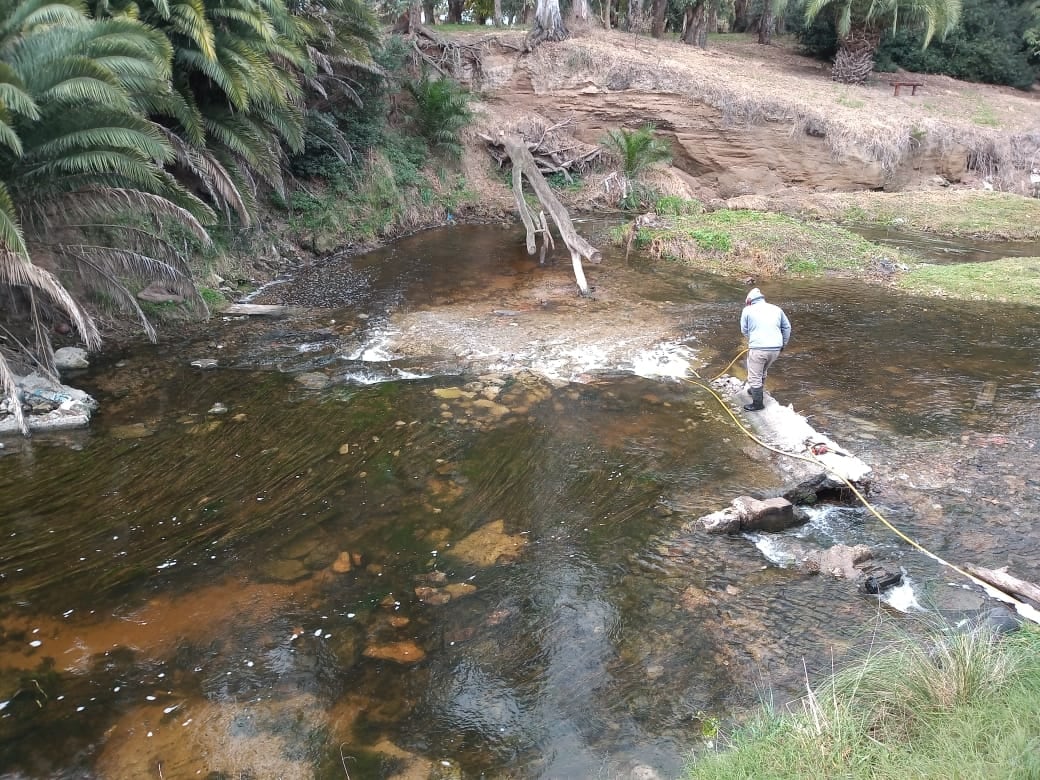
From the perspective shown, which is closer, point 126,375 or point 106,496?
point 106,496

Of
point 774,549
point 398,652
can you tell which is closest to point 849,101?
point 774,549

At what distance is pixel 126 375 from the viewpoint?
32.1ft

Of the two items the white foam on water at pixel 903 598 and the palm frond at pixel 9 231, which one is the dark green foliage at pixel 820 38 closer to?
the white foam on water at pixel 903 598

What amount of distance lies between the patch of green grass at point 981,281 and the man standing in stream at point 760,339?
7.18 metres

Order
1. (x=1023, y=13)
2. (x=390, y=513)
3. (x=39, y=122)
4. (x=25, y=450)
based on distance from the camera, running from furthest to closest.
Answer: (x=1023, y=13)
(x=39, y=122)
(x=25, y=450)
(x=390, y=513)

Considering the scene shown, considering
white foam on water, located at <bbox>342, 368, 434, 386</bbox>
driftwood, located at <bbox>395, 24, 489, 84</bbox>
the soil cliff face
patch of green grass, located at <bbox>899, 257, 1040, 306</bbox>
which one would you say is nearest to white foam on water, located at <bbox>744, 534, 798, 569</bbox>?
white foam on water, located at <bbox>342, 368, 434, 386</bbox>

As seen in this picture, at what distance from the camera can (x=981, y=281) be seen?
14.6m

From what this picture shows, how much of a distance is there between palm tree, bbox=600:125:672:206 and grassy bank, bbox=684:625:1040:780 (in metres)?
17.6

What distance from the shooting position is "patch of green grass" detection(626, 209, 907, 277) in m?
15.9

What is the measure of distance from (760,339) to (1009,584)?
3.95 meters

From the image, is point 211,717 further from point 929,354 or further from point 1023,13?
point 1023,13

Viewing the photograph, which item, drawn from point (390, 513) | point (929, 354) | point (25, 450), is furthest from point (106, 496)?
point (929, 354)

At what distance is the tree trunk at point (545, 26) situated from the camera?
23.9 meters

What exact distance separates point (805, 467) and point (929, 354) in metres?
5.12
